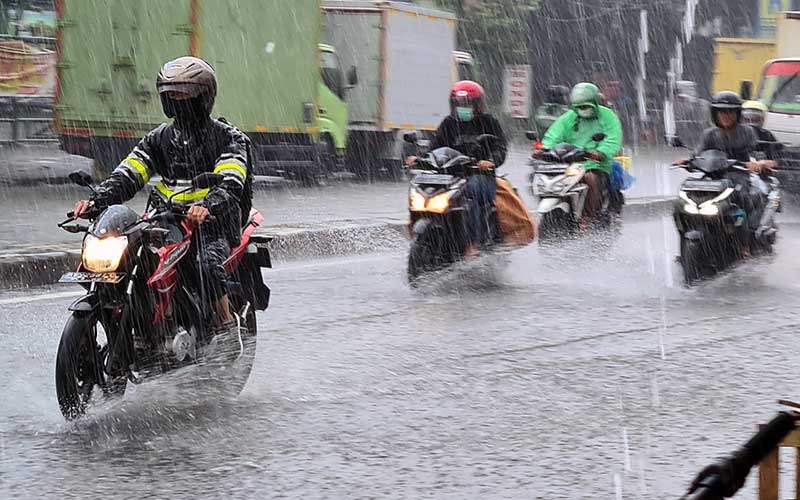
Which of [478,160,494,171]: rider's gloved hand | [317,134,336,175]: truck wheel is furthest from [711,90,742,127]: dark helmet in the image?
[317,134,336,175]: truck wheel

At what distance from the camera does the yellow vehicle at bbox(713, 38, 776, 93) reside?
119 feet

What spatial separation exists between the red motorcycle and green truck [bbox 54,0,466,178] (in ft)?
39.5

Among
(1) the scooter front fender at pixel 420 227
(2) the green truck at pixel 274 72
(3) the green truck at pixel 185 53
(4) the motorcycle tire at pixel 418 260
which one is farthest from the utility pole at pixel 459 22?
(4) the motorcycle tire at pixel 418 260

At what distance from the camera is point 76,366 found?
577 cm

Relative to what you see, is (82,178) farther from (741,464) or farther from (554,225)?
(554,225)

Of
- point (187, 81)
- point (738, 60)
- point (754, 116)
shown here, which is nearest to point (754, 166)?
point (187, 81)

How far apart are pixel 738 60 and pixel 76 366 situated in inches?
1286

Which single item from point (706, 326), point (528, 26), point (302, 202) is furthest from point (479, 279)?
point (528, 26)

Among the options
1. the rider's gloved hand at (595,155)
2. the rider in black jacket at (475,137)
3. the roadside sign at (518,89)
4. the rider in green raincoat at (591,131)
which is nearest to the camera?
the rider in black jacket at (475,137)

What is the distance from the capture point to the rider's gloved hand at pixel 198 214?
6062 millimetres

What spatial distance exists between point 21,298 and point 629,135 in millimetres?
31544

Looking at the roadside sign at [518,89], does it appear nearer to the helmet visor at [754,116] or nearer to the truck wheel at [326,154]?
the truck wheel at [326,154]

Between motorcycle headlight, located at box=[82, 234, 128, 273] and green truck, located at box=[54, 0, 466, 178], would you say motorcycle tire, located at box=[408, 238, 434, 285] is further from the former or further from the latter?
green truck, located at box=[54, 0, 466, 178]

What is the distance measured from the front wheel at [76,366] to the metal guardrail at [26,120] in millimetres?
15597
